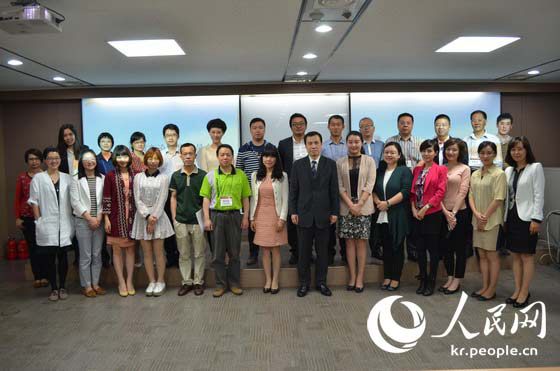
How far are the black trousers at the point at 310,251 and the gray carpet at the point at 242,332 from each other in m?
0.19

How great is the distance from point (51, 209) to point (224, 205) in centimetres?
180

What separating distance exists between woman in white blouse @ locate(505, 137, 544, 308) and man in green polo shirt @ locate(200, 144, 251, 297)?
261 centimetres

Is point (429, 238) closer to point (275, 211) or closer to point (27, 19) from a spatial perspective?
point (275, 211)

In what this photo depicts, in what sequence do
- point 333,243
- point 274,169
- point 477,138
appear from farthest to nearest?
point 477,138 → point 333,243 → point 274,169

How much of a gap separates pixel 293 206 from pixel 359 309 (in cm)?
122

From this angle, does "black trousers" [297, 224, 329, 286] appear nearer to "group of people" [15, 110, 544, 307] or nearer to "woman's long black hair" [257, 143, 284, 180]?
"group of people" [15, 110, 544, 307]

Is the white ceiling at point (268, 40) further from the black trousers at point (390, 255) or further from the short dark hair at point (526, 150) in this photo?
the black trousers at point (390, 255)

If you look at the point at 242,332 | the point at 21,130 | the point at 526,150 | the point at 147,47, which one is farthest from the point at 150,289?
the point at 21,130

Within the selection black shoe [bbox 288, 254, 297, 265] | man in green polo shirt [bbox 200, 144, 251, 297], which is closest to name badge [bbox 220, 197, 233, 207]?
man in green polo shirt [bbox 200, 144, 251, 297]

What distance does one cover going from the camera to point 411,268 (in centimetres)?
473

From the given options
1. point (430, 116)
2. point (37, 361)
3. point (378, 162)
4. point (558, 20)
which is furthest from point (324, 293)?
point (430, 116)

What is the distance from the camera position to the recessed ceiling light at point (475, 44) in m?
4.25

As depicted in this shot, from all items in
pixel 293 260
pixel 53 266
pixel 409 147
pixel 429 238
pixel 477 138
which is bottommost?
pixel 293 260

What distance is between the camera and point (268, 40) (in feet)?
13.7
